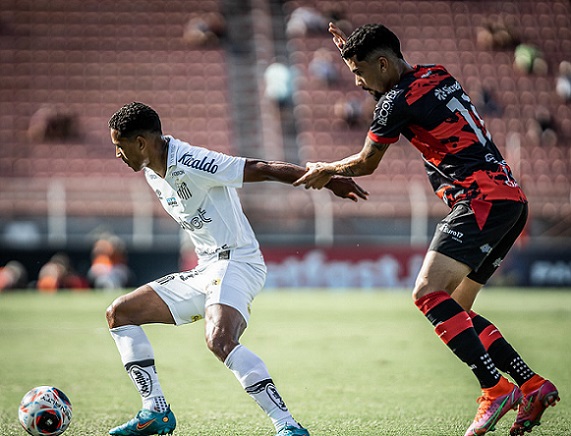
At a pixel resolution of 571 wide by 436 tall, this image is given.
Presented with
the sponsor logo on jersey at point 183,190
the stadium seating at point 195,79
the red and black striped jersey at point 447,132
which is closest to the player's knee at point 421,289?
the red and black striped jersey at point 447,132

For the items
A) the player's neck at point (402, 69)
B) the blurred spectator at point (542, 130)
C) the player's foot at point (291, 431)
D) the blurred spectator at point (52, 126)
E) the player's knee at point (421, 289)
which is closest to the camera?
the player's foot at point (291, 431)

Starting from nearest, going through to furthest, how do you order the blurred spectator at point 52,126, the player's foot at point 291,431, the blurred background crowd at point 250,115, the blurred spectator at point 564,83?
the player's foot at point 291,431
the blurred background crowd at point 250,115
the blurred spectator at point 52,126
the blurred spectator at point 564,83

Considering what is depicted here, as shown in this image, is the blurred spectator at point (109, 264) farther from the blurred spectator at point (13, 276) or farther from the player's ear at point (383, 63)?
the player's ear at point (383, 63)

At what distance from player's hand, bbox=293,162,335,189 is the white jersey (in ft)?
1.40

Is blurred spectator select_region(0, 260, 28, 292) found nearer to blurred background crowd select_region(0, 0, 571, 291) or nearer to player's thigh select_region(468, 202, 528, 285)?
blurred background crowd select_region(0, 0, 571, 291)

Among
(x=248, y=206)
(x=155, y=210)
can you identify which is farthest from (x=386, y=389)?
(x=155, y=210)

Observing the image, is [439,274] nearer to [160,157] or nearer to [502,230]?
[502,230]

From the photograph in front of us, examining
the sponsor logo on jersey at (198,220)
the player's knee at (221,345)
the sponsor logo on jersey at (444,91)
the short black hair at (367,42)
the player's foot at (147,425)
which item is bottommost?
the player's foot at (147,425)

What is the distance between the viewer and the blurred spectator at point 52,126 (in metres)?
26.1

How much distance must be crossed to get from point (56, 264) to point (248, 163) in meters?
14.8

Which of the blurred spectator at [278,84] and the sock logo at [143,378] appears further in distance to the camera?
the blurred spectator at [278,84]

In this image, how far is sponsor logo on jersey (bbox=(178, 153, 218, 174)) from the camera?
5.92 meters

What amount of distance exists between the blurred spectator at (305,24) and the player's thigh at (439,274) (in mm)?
24002

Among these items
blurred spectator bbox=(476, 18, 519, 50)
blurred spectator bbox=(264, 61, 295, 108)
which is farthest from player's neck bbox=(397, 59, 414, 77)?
blurred spectator bbox=(476, 18, 519, 50)
